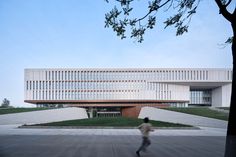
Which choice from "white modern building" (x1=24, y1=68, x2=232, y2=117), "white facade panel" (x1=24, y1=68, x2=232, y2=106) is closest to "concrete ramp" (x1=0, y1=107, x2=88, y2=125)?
"white modern building" (x1=24, y1=68, x2=232, y2=117)

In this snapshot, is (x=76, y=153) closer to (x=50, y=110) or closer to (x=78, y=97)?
(x=50, y=110)

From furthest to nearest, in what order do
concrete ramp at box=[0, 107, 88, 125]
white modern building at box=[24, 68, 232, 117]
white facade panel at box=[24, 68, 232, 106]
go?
1. white facade panel at box=[24, 68, 232, 106]
2. white modern building at box=[24, 68, 232, 117]
3. concrete ramp at box=[0, 107, 88, 125]

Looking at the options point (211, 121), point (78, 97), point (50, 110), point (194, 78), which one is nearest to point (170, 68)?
point (194, 78)

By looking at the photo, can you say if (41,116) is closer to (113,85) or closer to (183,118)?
(183,118)

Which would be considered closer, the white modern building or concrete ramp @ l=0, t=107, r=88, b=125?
concrete ramp @ l=0, t=107, r=88, b=125

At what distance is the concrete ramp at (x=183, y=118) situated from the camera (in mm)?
42681

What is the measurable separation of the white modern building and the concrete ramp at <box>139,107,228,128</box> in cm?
3166

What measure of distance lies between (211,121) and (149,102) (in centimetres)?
5393

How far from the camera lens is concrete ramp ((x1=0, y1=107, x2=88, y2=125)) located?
49612mm

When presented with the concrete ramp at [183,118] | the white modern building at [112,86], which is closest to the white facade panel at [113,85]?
the white modern building at [112,86]

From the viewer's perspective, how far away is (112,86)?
98938 millimetres

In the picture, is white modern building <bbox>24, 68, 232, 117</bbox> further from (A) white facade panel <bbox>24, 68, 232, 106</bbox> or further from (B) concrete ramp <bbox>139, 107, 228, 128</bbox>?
(B) concrete ramp <bbox>139, 107, 228, 128</bbox>

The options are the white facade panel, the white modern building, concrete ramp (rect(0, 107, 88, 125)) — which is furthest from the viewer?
the white facade panel

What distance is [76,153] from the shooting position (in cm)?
1355
